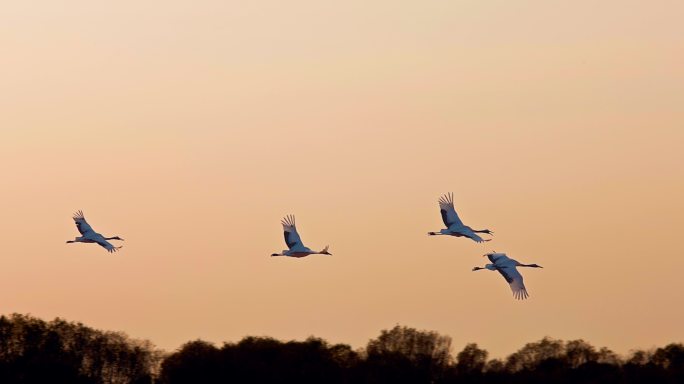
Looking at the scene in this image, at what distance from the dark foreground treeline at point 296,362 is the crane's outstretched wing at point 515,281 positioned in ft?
149

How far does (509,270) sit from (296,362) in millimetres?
55242

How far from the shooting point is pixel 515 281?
279ft

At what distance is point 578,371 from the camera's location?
13862 cm

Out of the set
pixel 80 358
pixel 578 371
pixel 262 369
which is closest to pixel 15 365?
pixel 80 358

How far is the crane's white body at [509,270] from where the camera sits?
8475cm

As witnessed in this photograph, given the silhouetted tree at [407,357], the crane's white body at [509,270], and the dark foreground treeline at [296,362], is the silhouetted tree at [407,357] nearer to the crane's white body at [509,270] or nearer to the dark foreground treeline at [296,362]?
the dark foreground treeline at [296,362]

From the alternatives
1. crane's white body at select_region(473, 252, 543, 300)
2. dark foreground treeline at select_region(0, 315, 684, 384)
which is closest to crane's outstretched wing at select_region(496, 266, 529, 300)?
crane's white body at select_region(473, 252, 543, 300)

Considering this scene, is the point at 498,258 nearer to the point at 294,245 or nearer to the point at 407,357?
the point at 294,245

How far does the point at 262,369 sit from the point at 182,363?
211 inches

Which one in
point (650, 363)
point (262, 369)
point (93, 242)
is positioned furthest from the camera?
point (650, 363)

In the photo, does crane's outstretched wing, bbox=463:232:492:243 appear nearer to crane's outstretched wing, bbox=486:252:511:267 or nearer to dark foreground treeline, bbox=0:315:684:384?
crane's outstretched wing, bbox=486:252:511:267

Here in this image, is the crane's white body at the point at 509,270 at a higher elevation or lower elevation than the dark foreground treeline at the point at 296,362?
lower

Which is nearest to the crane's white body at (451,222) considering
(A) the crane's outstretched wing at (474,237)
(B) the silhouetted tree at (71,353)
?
(A) the crane's outstretched wing at (474,237)

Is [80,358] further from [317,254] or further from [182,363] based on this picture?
[317,254]
